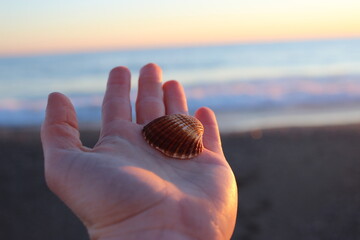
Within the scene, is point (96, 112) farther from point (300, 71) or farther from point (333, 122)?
point (300, 71)

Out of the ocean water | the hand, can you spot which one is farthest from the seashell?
the ocean water

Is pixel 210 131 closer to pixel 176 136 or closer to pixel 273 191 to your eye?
pixel 176 136

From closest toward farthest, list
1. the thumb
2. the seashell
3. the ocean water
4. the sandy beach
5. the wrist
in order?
the wrist < the seashell < the thumb < the sandy beach < the ocean water

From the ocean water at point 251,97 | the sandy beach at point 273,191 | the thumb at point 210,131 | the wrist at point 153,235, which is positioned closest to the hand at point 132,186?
the wrist at point 153,235

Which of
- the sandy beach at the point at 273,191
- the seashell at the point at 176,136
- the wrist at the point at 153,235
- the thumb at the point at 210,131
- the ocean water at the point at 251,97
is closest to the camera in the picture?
the wrist at the point at 153,235

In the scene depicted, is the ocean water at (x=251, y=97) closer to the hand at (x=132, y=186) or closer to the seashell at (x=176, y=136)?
the seashell at (x=176, y=136)

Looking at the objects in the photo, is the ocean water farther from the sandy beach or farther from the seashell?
the seashell

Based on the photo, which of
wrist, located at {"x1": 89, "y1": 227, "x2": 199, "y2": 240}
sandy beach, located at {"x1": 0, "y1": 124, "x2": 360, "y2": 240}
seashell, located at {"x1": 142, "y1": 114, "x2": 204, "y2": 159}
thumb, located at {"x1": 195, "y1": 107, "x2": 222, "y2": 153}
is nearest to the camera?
wrist, located at {"x1": 89, "y1": 227, "x2": 199, "y2": 240}
